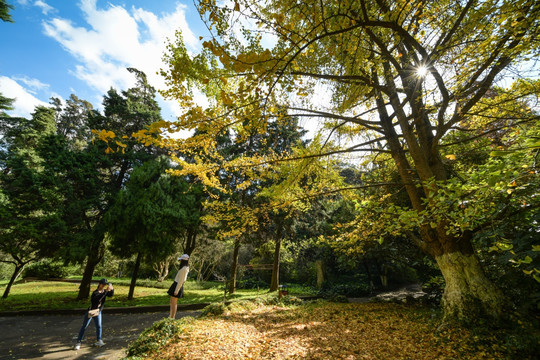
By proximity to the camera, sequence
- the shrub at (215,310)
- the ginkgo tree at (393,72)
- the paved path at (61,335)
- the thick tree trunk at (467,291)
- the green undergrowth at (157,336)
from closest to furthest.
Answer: the ginkgo tree at (393,72) → the green undergrowth at (157,336) → the thick tree trunk at (467,291) → the paved path at (61,335) → the shrub at (215,310)

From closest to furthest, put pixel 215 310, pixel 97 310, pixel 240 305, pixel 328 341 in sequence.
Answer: pixel 328 341 < pixel 97 310 < pixel 215 310 < pixel 240 305

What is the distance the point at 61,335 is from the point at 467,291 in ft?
32.8

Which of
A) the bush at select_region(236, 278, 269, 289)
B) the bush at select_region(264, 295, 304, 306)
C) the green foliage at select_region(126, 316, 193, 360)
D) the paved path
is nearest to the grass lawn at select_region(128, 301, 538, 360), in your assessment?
the green foliage at select_region(126, 316, 193, 360)

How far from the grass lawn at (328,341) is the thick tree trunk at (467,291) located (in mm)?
321

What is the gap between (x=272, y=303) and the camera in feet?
28.9

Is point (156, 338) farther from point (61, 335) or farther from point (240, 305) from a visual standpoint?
point (61, 335)

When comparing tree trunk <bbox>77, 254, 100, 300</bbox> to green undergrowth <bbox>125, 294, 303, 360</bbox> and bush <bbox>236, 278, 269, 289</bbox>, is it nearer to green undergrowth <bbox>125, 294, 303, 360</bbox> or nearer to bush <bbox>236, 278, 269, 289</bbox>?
green undergrowth <bbox>125, 294, 303, 360</bbox>

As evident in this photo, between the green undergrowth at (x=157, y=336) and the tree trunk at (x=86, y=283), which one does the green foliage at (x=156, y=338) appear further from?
the tree trunk at (x=86, y=283)

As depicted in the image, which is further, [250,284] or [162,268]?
[162,268]

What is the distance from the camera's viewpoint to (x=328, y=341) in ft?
13.8

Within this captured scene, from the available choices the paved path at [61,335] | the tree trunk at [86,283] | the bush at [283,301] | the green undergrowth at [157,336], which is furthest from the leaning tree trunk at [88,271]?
the bush at [283,301]

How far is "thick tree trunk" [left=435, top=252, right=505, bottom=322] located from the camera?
153 inches

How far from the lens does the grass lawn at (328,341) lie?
3379 millimetres

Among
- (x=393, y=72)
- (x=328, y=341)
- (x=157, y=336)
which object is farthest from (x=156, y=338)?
(x=393, y=72)
